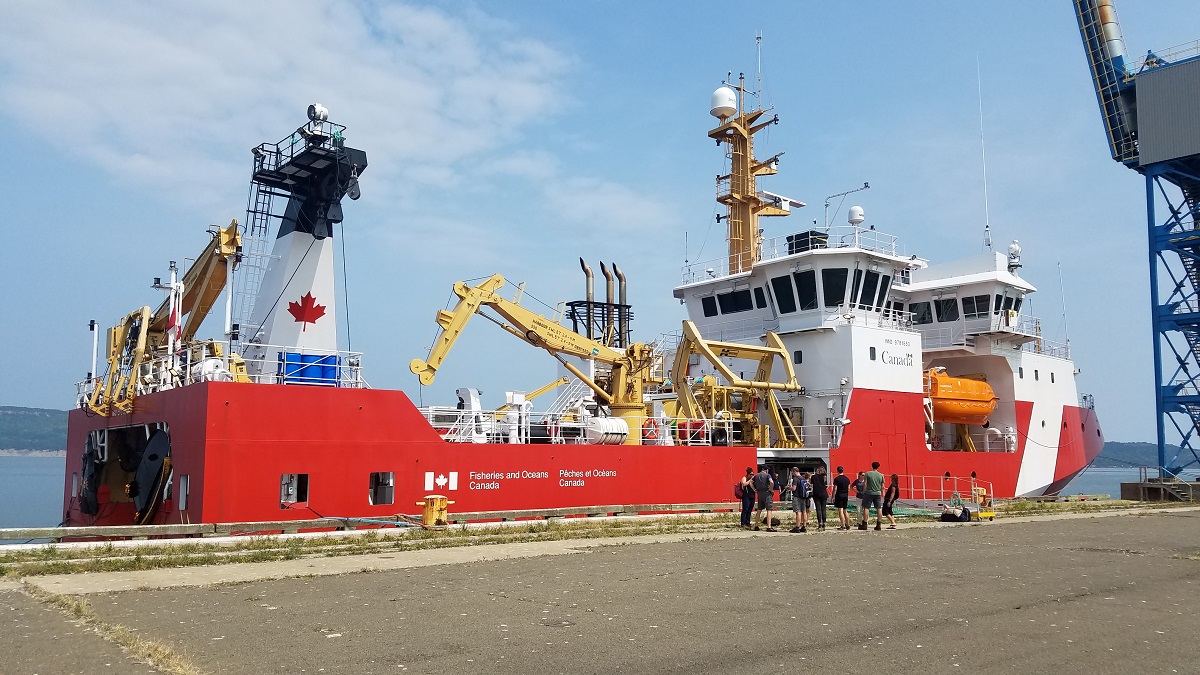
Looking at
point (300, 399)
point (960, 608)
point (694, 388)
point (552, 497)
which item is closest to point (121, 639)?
point (960, 608)

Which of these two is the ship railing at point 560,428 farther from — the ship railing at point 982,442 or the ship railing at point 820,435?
the ship railing at point 982,442

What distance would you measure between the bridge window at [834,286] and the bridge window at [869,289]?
2.20ft

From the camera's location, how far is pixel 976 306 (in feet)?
97.2

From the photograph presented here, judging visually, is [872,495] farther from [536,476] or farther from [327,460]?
[327,460]

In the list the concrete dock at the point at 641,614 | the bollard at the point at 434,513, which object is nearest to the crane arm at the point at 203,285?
the bollard at the point at 434,513

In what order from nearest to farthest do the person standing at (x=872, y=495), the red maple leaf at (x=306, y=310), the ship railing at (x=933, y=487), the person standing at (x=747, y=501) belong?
the person standing at (x=872, y=495)
the person standing at (x=747, y=501)
the red maple leaf at (x=306, y=310)
the ship railing at (x=933, y=487)

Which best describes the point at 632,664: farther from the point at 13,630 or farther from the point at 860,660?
the point at 13,630

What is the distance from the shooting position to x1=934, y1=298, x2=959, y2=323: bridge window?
3012cm

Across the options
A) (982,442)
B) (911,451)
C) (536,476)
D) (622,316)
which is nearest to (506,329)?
(536,476)

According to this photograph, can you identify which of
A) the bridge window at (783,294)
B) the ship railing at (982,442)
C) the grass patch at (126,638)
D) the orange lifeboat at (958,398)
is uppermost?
the bridge window at (783,294)

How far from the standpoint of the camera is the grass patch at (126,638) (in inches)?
212

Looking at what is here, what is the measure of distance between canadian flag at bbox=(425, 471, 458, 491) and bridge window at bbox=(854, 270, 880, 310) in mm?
13901

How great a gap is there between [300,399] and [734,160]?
1876 cm

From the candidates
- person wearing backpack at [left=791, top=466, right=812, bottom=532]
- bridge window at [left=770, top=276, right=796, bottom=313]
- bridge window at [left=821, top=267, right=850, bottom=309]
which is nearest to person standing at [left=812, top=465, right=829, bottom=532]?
person wearing backpack at [left=791, top=466, right=812, bottom=532]
